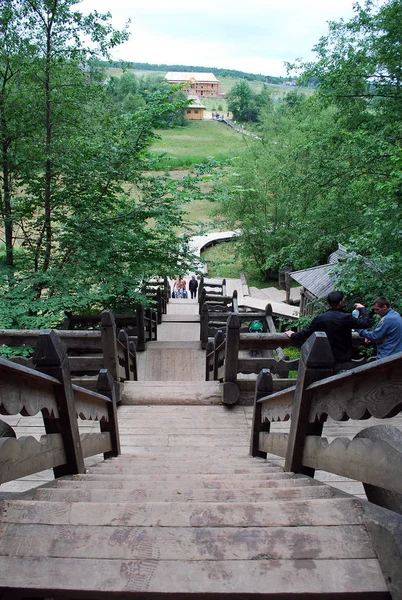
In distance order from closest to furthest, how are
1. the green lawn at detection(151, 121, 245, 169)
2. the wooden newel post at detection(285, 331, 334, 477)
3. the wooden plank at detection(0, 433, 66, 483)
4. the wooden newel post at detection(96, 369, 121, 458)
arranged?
the wooden plank at detection(0, 433, 66, 483) < the wooden newel post at detection(285, 331, 334, 477) < the wooden newel post at detection(96, 369, 121, 458) < the green lawn at detection(151, 121, 245, 169)

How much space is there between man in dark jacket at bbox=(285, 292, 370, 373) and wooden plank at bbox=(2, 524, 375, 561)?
328cm

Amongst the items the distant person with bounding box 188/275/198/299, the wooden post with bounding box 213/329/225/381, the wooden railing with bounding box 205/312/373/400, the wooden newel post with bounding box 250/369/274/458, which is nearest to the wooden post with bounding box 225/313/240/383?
the wooden railing with bounding box 205/312/373/400

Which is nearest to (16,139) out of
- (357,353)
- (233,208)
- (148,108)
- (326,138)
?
(148,108)

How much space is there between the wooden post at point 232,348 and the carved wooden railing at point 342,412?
2.39 m

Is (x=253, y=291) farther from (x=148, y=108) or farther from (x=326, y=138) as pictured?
(x=148, y=108)

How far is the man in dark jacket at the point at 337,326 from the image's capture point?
4812 mm

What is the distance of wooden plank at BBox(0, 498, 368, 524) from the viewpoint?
65.8 inches

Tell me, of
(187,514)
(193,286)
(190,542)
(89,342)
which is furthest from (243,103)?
(190,542)

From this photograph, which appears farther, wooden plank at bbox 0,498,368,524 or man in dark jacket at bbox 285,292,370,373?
man in dark jacket at bbox 285,292,370,373

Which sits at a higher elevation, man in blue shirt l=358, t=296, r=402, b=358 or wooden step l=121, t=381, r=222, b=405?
man in blue shirt l=358, t=296, r=402, b=358

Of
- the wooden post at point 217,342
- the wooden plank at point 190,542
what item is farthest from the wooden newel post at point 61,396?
the wooden post at point 217,342

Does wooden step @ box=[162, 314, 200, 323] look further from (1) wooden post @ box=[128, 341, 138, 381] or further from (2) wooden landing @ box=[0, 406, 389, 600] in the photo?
(2) wooden landing @ box=[0, 406, 389, 600]

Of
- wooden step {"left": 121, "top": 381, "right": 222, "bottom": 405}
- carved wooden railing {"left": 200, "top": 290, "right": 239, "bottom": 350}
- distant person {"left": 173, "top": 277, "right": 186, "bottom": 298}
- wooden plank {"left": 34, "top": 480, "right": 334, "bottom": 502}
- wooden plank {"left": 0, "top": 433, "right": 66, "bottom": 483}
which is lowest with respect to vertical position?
distant person {"left": 173, "top": 277, "right": 186, "bottom": 298}

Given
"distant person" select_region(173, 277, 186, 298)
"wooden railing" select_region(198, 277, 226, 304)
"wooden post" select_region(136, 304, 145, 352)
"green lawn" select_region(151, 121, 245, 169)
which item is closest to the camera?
"wooden post" select_region(136, 304, 145, 352)
